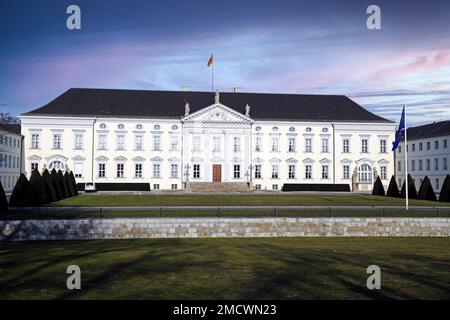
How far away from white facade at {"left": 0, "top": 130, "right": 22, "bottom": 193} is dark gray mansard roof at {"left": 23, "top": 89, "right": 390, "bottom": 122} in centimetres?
444

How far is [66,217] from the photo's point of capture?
970 inches

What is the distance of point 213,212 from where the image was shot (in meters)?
27.0

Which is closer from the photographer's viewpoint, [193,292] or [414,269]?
[193,292]

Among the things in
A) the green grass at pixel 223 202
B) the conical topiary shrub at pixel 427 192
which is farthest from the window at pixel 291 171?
the conical topiary shrub at pixel 427 192

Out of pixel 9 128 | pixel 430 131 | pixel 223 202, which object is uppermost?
pixel 430 131

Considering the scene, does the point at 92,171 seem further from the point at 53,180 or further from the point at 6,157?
the point at 53,180

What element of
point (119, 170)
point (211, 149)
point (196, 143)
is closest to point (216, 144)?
point (211, 149)

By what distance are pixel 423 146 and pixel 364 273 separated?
61.8m

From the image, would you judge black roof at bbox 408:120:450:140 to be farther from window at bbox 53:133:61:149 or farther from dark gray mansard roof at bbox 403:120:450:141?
window at bbox 53:133:61:149

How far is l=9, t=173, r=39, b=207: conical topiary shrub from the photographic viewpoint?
29781 mm

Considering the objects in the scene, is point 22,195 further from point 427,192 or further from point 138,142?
point 427,192

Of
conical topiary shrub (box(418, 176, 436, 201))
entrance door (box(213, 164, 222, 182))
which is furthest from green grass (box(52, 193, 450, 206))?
entrance door (box(213, 164, 222, 182))

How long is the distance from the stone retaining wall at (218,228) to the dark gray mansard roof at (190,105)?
118 feet
